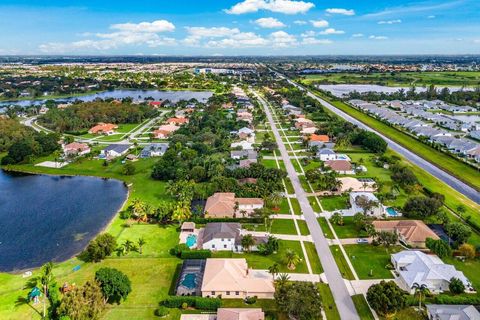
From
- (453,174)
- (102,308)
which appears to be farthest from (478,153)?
(102,308)

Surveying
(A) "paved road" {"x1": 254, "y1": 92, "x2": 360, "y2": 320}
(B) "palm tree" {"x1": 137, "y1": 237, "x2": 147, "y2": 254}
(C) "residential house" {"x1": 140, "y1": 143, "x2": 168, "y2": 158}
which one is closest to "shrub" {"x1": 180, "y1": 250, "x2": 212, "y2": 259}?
(B) "palm tree" {"x1": 137, "y1": 237, "x2": 147, "y2": 254}

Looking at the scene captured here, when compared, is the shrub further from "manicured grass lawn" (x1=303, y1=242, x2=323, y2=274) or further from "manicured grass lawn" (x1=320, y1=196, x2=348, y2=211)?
"manicured grass lawn" (x1=320, y1=196, x2=348, y2=211)

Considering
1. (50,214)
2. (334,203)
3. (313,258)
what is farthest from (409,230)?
(50,214)

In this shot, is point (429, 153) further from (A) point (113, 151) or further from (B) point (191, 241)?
(A) point (113, 151)

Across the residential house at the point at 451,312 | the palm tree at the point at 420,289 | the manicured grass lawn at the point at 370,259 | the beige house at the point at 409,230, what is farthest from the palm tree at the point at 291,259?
the beige house at the point at 409,230

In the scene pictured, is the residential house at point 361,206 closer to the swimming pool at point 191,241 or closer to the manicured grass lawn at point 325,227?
the manicured grass lawn at point 325,227
